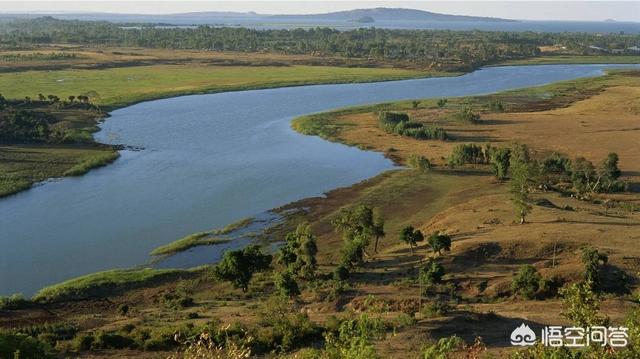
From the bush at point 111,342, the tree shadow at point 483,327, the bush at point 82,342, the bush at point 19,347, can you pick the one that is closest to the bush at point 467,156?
the tree shadow at point 483,327

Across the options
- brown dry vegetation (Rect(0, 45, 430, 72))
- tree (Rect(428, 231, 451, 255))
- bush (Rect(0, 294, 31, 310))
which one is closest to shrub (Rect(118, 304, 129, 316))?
bush (Rect(0, 294, 31, 310))

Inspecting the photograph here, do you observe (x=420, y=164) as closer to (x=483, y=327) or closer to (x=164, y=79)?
(x=483, y=327)

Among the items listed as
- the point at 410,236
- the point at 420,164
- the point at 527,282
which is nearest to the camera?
the point at 527,282

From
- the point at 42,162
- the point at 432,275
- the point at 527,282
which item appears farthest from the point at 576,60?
the point at 432,275

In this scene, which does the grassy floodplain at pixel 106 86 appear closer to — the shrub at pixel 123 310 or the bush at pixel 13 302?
the bush at pixel 13 302

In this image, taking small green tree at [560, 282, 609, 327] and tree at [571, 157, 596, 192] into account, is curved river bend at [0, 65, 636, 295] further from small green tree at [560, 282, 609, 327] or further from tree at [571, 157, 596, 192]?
small green tree at [560, 282, 609, 327]

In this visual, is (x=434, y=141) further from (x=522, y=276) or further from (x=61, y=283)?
(x=61, y=283)
